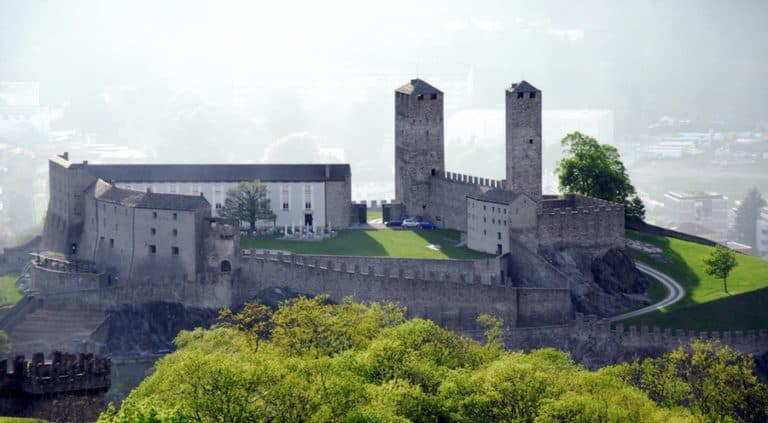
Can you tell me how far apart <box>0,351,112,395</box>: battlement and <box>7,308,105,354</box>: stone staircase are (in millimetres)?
25621

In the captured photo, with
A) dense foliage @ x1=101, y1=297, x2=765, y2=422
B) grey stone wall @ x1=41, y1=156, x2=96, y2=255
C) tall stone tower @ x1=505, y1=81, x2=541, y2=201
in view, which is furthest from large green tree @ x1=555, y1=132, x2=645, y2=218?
grey stone wall @ x1=41, y1=156, x2=96, y2=255

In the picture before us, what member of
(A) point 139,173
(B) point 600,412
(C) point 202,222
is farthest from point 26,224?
(B) point 600,412

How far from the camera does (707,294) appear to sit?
333 ft

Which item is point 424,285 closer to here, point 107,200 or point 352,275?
point 352,275

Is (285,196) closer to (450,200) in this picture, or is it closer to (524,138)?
(450,200)

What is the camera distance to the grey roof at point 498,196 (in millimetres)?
101812

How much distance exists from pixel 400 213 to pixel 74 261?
730 inches

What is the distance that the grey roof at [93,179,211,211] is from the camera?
103 metres

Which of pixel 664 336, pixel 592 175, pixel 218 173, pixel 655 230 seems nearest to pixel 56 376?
pixel 664 336

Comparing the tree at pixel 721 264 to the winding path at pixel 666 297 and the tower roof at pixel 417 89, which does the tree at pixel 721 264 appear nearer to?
the winding path at pixel 666 297

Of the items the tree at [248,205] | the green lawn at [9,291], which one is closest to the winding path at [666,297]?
the tree at [248,205]

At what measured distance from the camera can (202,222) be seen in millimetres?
103000

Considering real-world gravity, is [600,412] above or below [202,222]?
below

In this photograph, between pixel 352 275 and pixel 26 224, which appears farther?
pixel 26 224
